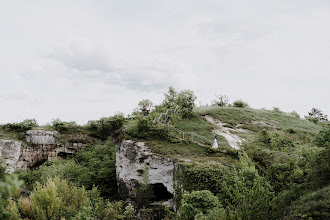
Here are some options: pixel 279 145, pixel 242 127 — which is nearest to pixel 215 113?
pixel 242 127

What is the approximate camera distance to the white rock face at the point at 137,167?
16516 millimetres

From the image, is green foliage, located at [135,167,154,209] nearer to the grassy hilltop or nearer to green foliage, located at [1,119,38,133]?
the grassy hilltop

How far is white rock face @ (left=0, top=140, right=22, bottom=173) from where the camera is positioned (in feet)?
76.9

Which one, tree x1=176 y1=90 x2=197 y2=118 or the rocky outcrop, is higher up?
tree x1=176 y1=90 x2=197 y2=118

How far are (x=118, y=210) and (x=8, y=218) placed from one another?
641 centimetres

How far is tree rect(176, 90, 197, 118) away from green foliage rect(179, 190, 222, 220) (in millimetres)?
14616

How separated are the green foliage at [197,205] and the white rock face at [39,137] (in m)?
20.9

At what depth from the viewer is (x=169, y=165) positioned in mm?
16438

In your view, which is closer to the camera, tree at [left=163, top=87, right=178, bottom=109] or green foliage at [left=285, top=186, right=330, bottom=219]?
green foliage at [left=285, top=186, right=330, bottom=219]

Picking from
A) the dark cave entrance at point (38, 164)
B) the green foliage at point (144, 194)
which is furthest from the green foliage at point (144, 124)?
the dark cave entrance at point (38, 164)

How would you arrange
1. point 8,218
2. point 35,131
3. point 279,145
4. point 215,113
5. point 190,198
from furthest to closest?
point 215,113
point 35,131
point 279,145
point 8,218
point 190,198

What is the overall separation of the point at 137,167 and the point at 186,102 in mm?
10115

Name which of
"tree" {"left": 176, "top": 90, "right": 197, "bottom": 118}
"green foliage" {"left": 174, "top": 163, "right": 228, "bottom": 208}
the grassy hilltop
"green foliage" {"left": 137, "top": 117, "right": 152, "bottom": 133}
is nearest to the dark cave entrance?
the grassy hilltop

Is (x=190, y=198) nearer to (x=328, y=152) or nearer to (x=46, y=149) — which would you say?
(x=328, y=152)
